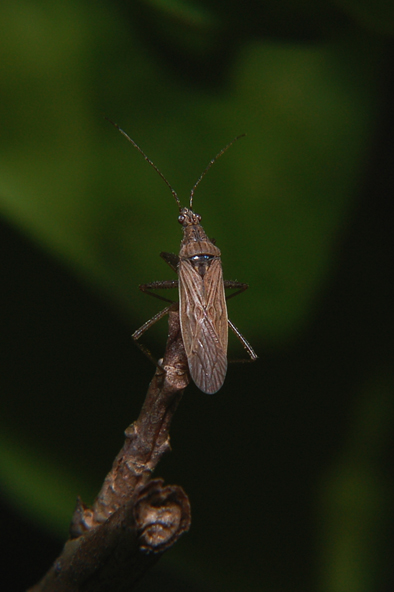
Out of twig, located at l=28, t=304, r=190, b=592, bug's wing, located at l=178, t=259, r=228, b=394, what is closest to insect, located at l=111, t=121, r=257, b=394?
bug's wing, located at l=178, t=259, r=228, b=394

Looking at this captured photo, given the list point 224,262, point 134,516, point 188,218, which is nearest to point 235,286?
point 224,262

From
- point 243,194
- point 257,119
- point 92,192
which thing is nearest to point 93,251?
point 92,192

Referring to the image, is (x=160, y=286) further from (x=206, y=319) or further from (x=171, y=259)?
(x=206, y=319)

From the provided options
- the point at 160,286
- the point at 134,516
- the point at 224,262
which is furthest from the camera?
the point at 160,286

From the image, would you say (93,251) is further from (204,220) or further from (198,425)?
(198,425)

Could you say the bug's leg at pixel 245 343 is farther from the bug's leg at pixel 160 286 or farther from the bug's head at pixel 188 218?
the bug's head at pixel 188 218

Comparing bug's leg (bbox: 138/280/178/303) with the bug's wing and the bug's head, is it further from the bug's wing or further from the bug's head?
the bug's head
